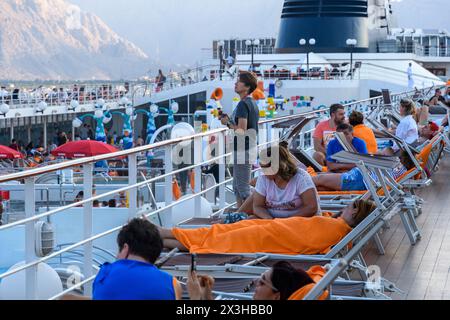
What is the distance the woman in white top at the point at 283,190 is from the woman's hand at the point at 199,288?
189cm

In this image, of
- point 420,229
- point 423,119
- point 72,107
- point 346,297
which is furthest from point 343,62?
point 346,297

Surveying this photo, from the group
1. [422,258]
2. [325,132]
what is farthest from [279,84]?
[422,258]

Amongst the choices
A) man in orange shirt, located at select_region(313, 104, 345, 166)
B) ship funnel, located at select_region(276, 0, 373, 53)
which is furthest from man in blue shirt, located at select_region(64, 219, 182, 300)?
ship funnel, located at select_region(276, 0, 373, 53)

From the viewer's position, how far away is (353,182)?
6484 millimetres

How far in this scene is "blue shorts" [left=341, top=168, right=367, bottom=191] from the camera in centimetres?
646

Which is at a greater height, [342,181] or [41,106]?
[41,106]

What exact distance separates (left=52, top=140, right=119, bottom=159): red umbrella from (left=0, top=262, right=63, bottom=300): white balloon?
41.1 ft

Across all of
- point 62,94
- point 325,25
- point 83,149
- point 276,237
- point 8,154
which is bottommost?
point 8,154

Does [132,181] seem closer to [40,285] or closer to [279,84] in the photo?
[40,285]

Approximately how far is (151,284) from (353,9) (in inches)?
1430

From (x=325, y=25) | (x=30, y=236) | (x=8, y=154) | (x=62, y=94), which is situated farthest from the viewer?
(x=325, y=25)

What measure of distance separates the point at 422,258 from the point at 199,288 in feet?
8.26
